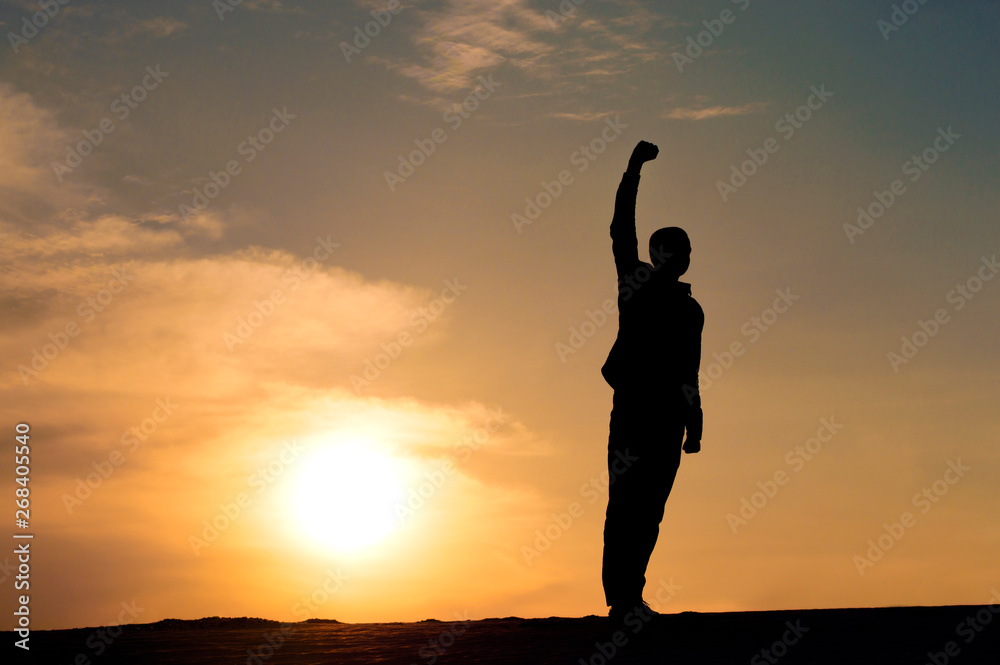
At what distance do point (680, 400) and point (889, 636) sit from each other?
2.24 meters

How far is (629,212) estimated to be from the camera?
7.18 meters

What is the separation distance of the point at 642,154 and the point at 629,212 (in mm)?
468

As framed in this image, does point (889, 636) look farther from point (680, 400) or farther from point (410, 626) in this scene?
point (410, 626)

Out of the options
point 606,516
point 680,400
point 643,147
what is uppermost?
point 643,147

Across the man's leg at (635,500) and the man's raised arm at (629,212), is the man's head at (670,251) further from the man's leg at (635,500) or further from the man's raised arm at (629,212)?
the man's leg at (635,500)

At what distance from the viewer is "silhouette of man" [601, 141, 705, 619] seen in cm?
710

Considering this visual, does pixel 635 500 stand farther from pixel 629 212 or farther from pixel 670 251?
pixel 629 212

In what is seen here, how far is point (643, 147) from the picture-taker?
720 cm

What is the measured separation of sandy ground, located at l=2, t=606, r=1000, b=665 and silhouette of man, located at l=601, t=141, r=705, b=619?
550 mm

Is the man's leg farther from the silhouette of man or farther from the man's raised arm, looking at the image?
the man's raised arm

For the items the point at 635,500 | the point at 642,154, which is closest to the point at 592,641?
the point at 635,500

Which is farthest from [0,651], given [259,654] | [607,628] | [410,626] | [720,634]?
[720,634]

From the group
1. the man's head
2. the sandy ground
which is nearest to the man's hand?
the man's head

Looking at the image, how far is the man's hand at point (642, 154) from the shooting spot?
23.6 feet
